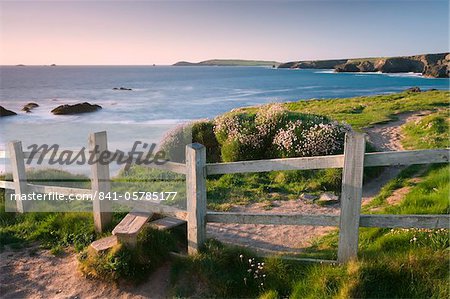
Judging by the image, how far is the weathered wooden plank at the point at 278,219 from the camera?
483 centimetres

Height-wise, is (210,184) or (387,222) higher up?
(387,222)

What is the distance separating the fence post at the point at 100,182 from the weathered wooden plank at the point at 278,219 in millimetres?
2103

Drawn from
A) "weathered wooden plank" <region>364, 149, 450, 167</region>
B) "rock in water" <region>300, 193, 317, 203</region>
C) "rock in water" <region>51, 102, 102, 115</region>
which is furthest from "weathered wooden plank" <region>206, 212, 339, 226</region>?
"rock in water" <region>51, 102, 102, 115</region>

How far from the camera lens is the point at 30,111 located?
3950 cm

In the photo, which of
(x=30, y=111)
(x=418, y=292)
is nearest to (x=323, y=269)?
(x=418, y=292)

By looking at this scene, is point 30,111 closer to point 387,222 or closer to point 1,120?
point 1,120

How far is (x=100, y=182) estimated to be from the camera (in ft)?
20.7

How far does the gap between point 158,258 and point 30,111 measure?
40067mm

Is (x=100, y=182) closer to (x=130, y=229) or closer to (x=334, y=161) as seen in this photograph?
(x=130, y=229)

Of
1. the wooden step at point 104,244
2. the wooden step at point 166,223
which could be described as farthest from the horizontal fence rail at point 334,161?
the wooden step at point 104,244

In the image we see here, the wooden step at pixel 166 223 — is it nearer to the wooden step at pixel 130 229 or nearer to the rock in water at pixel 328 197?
the wooden step at pixel 130 229

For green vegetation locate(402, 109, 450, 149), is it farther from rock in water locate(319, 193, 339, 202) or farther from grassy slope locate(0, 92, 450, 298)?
grassy slope locate(0, 92, 450, 298)

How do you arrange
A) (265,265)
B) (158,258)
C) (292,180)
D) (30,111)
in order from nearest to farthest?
1. (265,265)
2. (158,258)
3. (292,180)
4. (30,111)

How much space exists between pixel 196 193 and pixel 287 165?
1.38 m
